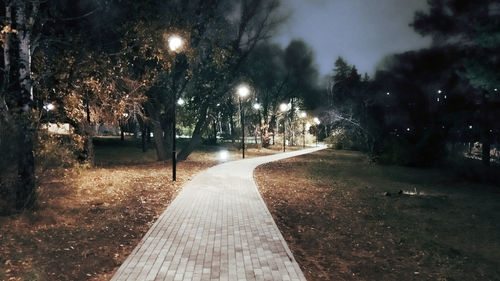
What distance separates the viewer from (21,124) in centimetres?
718

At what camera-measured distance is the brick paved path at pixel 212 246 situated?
192 inches

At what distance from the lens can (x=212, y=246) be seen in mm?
5992

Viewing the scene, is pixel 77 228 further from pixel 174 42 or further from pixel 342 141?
pixel 342 141

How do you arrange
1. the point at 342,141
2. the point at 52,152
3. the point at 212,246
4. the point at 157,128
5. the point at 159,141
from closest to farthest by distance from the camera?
the point at 212,246, the point at 52,152, the point at 157,128, the point at 159,141, the point at 342,141

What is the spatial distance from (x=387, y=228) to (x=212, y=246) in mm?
4288

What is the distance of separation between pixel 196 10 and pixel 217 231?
45.6 feet

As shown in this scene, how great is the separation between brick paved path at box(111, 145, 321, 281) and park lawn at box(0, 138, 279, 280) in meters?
0.44

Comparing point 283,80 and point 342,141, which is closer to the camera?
point 342,141

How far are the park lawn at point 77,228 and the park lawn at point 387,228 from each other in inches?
130

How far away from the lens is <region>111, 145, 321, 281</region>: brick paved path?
488 cm

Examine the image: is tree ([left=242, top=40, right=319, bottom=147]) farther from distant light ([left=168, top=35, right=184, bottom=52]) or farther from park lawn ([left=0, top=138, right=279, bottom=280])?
park lawn ([left=0, top=138, right=279, bottom=280])

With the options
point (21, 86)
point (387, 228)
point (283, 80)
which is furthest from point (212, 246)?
point (283, 80)

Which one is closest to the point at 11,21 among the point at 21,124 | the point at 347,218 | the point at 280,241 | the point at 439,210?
the point at 21,124

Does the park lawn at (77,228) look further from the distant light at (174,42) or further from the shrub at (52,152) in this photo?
the distant light at (174,42)
